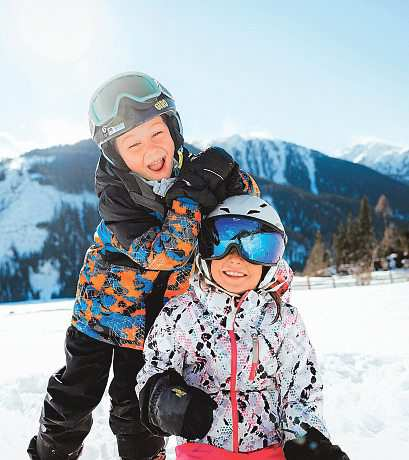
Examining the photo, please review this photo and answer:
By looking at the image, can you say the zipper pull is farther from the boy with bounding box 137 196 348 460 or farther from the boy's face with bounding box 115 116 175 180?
the boy's face with bounding box 115 116 175 180

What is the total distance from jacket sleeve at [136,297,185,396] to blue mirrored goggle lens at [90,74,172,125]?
116 cm

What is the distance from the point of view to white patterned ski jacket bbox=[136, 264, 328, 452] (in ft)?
6.82

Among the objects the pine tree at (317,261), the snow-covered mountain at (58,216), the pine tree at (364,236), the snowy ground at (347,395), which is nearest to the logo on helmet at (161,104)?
the snowy ground at (347,395)

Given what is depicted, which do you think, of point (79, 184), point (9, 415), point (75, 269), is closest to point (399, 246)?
point (9, 415)

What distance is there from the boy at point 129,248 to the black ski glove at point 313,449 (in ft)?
3.29

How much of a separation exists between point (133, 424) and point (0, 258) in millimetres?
128026

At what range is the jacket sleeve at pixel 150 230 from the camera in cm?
219

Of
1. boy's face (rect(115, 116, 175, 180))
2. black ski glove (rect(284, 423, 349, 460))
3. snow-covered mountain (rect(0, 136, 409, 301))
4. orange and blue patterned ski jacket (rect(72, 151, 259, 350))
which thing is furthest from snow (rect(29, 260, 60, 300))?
black ski glove (rect(284, 423, 349, 460))

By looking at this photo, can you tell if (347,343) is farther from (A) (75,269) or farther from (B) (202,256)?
(A) (75,269)

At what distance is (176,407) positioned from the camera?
6.30 ft

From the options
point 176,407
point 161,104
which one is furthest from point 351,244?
point 176,407

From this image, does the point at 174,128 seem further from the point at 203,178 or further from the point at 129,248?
the point at 129,248

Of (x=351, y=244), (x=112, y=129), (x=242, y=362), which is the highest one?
(x=112, y=129)

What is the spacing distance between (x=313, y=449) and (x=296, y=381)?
12.5 inches
